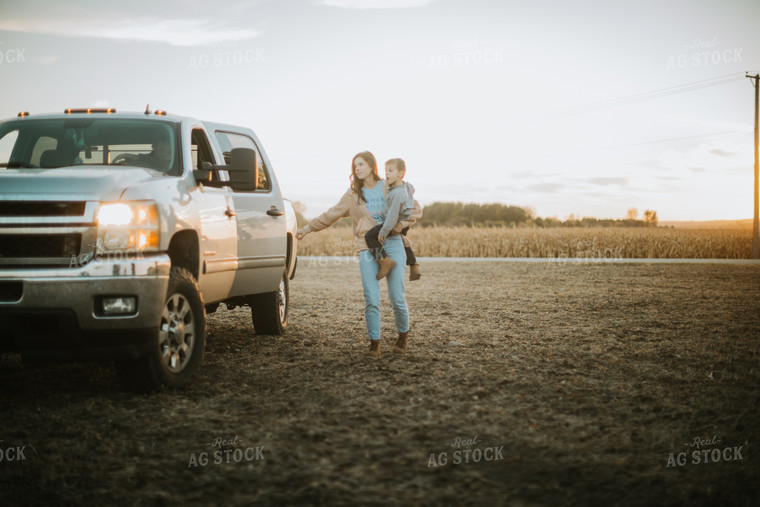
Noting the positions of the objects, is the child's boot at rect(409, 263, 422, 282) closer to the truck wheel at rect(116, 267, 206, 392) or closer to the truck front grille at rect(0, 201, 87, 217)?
the truck wheel at rect(116, 267, 206, 392)

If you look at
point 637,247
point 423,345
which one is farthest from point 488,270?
point 423,345

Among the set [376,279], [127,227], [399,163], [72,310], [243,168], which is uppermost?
[399,163]

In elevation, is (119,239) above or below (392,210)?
below

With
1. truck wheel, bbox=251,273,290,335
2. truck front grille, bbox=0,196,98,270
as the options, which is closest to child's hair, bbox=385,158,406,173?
truck wheel, bbox=251,273,290,335

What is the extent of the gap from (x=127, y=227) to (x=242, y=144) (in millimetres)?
3108

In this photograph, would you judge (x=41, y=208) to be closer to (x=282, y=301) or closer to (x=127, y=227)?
(x=127, y=227)

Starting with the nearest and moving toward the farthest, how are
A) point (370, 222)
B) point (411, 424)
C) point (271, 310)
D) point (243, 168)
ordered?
point (411, 424)
point (243, 168)
point (370, 222)
point (271, 310)

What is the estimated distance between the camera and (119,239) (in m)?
5.01

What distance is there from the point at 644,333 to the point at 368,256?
4.07m

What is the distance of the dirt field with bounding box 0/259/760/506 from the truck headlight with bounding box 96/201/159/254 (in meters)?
1.13

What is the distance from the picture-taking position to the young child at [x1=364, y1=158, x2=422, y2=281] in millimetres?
6695

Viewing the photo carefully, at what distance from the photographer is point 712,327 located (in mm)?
9453

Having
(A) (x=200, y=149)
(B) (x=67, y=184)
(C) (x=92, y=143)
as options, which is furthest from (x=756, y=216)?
(B) (x=67, y=184)

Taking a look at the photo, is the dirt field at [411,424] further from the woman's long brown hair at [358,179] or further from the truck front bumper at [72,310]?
the woman's long brown hair at [358,179]
